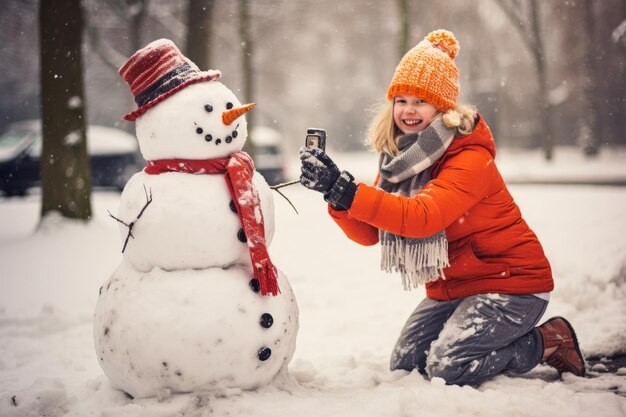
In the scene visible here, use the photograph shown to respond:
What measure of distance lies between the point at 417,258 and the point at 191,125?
3.92ft

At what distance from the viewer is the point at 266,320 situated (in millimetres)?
2531

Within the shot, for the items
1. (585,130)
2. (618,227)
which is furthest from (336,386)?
(585,130)

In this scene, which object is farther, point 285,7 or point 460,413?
point 285,7

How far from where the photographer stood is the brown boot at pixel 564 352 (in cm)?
299

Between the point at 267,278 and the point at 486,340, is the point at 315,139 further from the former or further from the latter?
the point at 486,340

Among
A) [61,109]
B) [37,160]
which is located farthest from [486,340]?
[37,160]

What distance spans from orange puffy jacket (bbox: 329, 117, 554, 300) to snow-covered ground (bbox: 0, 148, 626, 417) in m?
0.48

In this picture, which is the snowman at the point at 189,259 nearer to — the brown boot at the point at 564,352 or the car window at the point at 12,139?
the brown boot at the point at 564,352

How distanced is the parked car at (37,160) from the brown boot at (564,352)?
947 centimetres

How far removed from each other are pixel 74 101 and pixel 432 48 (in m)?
4.84

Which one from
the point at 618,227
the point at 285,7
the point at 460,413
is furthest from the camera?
the point at 285,7

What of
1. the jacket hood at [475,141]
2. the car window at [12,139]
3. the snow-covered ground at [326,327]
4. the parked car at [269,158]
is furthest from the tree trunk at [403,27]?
the car window at [12,139]

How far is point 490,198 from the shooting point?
2.97m

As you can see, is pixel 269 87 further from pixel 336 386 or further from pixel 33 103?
pixel 336 386
